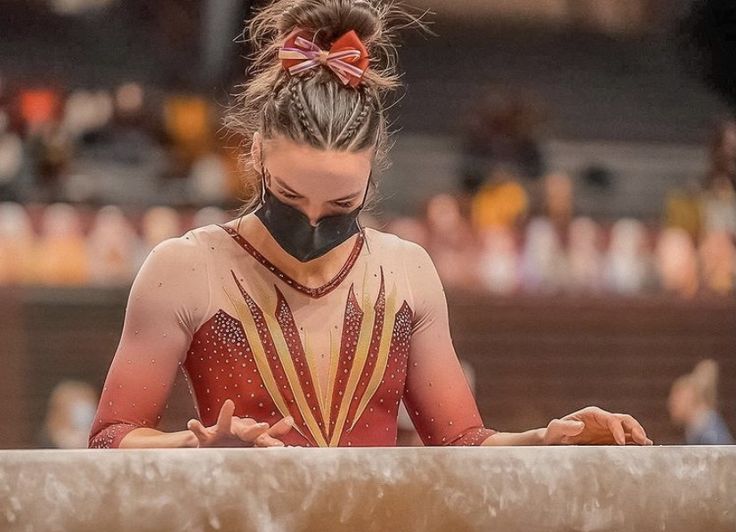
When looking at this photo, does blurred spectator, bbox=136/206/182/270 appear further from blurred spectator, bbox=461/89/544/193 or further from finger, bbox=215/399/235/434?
finger, bbox=215/399/235/434

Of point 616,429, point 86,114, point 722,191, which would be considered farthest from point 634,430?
point 722,191

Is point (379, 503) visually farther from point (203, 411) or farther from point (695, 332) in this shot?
point (695, 332)

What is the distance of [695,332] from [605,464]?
210 inches

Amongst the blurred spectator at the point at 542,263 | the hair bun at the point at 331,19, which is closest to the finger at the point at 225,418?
the hair bun at the point at 331,19

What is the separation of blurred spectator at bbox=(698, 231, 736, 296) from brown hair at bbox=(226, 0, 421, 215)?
16.8 ft

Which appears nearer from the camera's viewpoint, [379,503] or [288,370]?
[379,503]

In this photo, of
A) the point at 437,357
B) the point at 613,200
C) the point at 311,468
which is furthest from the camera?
the point at 613,200

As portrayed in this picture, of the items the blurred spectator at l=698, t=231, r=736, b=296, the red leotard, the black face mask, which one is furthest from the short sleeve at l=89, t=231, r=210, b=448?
the blurred spectator at l=698, t=231, r=736, b=296

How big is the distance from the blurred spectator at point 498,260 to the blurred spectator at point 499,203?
Result: 3.7 inches

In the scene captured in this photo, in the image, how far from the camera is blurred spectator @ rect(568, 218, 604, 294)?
6.48m

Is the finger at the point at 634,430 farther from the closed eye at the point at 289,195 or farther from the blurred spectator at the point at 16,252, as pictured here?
the blurred spectator at the point at 16,252

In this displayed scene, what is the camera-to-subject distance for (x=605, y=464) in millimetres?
1233

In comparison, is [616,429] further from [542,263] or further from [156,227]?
[542,263]

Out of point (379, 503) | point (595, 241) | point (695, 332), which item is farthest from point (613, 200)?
point (379, 503)
